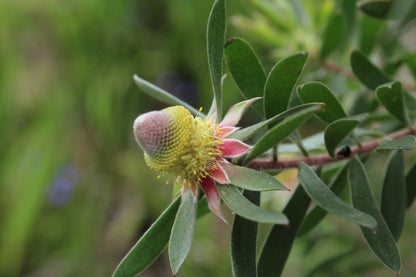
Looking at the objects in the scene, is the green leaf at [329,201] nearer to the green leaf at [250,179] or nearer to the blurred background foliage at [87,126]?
the green leaf at [250,179]

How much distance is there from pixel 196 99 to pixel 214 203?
180 cm

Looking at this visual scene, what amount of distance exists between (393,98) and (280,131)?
182 mm

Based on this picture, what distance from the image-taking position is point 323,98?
401 millimetres

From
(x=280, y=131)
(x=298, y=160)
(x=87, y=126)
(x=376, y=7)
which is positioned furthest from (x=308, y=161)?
(x=87, y=126)

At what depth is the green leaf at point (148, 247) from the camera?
1.21 ft

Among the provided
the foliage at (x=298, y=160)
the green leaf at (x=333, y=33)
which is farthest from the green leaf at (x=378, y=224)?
the green leaf at (x=333, y=33)

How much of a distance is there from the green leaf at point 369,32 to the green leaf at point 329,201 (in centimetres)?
37

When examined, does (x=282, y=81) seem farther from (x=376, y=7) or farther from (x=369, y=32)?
(x=369, y=32)

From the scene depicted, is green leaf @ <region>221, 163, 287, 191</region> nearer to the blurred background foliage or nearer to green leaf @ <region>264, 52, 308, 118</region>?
green leaf @ <region>264, 52, 308, 118</region>

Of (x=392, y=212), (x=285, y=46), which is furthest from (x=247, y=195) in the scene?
(x=285, y=46)

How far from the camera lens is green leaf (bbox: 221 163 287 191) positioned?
1.09 ft

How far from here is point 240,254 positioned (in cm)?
36

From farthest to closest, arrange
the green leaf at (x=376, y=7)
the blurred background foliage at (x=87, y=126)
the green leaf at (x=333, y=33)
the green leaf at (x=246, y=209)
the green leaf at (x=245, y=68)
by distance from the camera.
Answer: the blurred background foliage at (x=87, y=126) < the green leaf at (x=333, y=33) < the green leaf at (x=376, y=7) < the green leaf at (x=245, y=68) < the green leaf at (x=246, y=209)

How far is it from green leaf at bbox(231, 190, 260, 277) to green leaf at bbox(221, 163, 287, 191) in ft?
0.14
